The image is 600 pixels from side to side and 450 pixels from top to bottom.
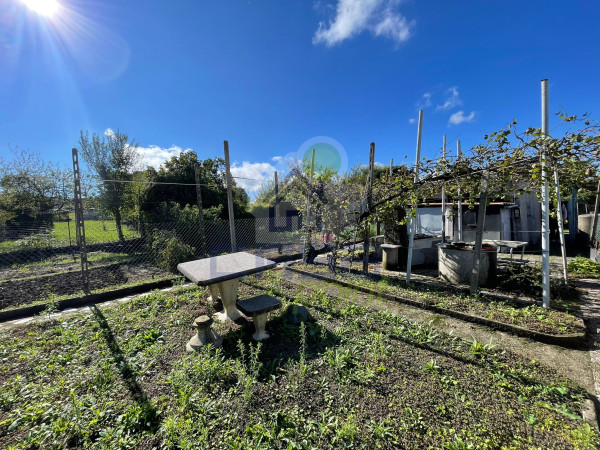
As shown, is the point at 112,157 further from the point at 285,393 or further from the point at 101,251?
the point at 285,393

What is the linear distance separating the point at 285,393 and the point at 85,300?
4414 millimetres

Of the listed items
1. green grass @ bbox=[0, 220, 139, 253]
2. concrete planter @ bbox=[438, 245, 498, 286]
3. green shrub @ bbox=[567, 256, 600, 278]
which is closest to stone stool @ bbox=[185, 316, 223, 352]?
concrete planter @ bbox=[438, 245, 498, 286]

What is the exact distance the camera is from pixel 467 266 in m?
4.66

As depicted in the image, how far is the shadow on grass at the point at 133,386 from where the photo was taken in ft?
6.04

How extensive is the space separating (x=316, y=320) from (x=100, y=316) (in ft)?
10.9

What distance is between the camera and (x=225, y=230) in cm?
923

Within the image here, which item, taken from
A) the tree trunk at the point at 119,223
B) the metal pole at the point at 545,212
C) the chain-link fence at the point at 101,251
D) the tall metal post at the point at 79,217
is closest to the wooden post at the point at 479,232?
the metal pole at the point at 545,212

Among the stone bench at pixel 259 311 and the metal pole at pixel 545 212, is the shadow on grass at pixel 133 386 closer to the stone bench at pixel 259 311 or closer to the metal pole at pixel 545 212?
the stone bench at pixel 259 311

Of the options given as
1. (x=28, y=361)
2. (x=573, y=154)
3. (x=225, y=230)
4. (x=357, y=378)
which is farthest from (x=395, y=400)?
(x=225, y=230)

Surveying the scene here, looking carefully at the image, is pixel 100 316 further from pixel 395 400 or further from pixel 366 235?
pixel 366 235

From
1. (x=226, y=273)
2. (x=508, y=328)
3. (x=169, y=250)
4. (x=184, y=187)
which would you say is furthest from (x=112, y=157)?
(x=508, y=328)

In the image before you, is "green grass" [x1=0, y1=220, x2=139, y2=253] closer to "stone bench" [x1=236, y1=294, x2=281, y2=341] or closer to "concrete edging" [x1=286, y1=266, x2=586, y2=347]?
"stone bench" [x1=236, y1=294, x2=281, y2=341]

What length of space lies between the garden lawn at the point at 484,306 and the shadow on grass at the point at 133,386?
3.71m

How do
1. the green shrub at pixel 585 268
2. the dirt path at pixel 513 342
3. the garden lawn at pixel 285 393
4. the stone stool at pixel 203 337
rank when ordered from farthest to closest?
the green shrub at pixel 585 268
the stone stool at pixel 203 337
the dirt path at pixel 513 342
the garden lawn at pixel 285 393
